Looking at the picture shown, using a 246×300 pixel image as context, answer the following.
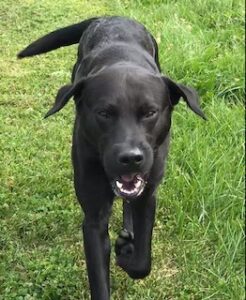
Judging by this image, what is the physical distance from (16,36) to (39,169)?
246 cm

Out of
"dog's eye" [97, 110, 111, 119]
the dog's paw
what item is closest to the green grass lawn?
the dog's paw

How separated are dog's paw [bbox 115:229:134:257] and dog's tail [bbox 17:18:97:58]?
52.1 inches

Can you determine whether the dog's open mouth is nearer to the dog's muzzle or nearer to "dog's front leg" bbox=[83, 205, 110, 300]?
the dog's muzzle

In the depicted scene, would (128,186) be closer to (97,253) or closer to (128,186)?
(128,186)

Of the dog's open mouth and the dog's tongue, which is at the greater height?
the dog's tongue

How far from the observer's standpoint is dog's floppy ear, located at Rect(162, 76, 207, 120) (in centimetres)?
283

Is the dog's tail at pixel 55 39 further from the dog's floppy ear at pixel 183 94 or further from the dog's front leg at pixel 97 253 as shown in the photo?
the dog's front leg at pixel 97 253

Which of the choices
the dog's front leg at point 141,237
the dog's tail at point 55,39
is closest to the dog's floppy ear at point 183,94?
the dog's front leg at point 141,237

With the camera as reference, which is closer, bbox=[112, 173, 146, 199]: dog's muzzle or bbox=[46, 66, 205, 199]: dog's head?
bbox=[46, 66, 205, 199]: dog's head

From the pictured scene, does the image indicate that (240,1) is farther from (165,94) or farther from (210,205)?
(165,94)

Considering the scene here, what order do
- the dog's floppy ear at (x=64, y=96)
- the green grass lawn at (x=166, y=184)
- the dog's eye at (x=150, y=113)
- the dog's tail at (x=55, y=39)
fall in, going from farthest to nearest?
the dog's tail at (x=55, y=39), the green grass lawn at (x=166, y=184), the dog's floppy ear at (x=64, y=96), the dog's eye at (x=150, y=113)

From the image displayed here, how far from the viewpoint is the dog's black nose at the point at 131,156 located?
2547mm

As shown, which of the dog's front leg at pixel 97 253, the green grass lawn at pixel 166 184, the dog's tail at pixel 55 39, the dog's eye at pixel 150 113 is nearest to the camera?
the dog's eye at pixel 150 113

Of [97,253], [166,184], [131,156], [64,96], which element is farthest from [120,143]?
[166,184]
